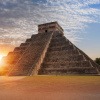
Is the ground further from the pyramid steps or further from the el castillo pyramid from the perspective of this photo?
the pyramid steps

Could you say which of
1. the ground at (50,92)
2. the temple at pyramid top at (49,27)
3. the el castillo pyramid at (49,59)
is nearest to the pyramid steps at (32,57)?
the el castillo pyramid at (49,59)

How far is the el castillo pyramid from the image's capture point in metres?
22.9

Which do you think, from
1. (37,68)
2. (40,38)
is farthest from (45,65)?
(40,38)

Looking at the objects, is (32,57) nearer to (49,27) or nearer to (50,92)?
(49,27)

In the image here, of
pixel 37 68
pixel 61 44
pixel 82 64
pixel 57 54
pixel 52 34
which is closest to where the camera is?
pixel 82 64

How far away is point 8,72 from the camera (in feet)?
82.1

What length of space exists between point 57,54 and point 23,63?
497 centimetres

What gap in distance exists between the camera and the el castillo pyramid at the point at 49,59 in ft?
75.1

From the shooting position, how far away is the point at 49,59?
26.7 m

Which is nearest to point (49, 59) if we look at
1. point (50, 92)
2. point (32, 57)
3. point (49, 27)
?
point (32, 57)

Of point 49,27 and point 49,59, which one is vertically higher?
point 49,27

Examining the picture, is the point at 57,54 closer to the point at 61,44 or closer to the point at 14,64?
the point at 61,44

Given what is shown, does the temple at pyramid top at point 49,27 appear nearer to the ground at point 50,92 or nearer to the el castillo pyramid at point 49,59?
the el castillo pyramid at point 49,59

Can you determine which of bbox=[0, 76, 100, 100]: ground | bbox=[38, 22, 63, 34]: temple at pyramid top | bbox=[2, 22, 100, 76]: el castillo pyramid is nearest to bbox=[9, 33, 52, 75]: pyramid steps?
bbox=[2, 22, 100, 76]: el castillo pyramid
